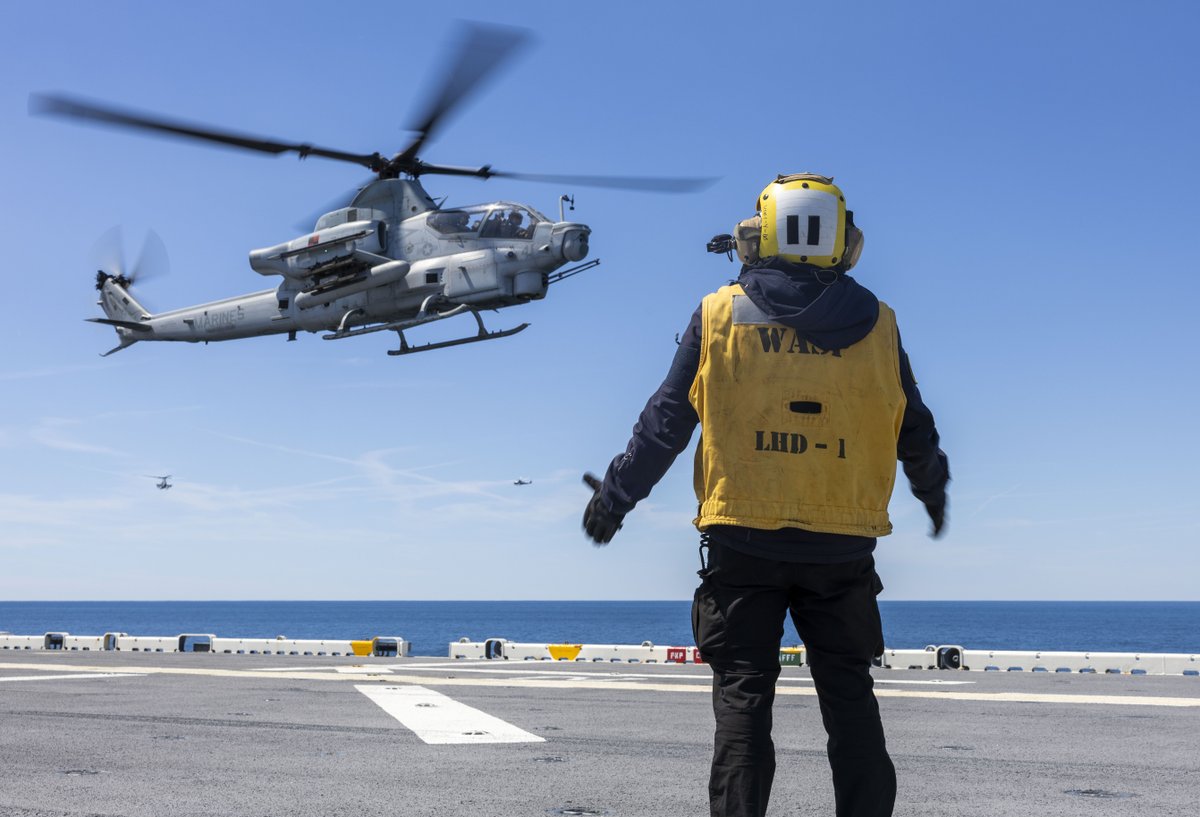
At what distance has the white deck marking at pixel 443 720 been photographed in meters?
6.50

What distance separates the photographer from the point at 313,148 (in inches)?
725

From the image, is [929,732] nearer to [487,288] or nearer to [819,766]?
[819,766]

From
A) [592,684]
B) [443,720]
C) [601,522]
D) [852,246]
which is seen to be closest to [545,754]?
[443,720]

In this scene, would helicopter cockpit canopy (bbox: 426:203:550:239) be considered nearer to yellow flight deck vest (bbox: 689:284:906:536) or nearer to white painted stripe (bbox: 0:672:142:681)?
white painted stripe (bbox: 0:672:142:681)

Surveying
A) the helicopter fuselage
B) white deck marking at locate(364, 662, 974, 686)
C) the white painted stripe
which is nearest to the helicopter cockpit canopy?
the helicopter fuselage

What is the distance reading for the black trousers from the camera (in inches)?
125

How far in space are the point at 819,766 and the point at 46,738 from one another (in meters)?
4.52

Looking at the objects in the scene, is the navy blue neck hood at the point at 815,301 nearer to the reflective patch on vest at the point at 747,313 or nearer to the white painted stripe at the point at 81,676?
the reflective patch on vest at the point at 747,313

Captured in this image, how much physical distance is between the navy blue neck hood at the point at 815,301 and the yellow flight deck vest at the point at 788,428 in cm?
3

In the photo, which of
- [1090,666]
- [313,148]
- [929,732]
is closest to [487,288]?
[313,148]

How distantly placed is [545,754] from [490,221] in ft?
52.1

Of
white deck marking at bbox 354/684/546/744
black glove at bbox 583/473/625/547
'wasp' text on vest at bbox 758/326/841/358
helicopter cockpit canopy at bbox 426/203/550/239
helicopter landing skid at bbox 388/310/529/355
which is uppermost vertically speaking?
helicopter cockpit canopy at bbox 426/203/550/239

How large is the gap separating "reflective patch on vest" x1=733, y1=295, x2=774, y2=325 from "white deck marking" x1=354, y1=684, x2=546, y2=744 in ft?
12.4

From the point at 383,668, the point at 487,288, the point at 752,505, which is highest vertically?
the point at 487,288
